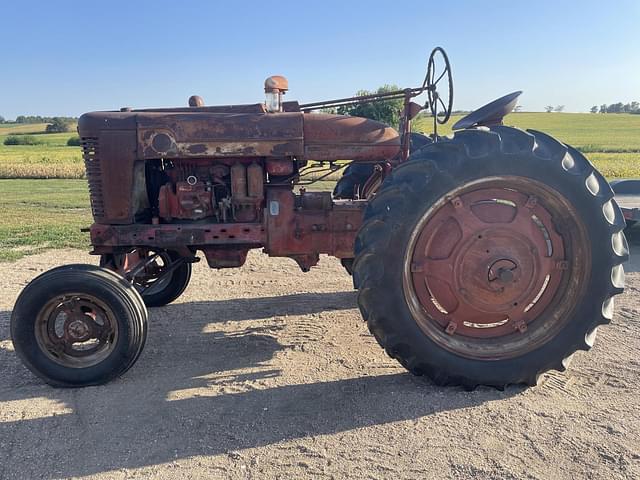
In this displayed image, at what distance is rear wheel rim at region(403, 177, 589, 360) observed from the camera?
3164mm

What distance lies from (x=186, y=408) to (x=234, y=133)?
1.89 metres

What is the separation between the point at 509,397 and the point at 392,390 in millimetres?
701

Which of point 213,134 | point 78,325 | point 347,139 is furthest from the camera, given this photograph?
point 347,139

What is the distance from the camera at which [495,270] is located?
317 centimetres

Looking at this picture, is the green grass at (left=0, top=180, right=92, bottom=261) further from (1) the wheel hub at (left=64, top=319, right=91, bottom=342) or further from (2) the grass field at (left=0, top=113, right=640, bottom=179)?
(2) the grass field at (left=0, top=113, right=640, bottom=179)

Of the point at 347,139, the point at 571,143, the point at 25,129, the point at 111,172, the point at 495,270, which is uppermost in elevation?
the point at 25,129

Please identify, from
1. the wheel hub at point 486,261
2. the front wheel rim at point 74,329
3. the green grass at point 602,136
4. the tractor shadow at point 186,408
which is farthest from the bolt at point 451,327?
the green grass at point 602,136

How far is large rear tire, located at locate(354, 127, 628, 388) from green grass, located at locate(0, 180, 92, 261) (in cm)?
578

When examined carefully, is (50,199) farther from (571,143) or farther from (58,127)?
(58,127)

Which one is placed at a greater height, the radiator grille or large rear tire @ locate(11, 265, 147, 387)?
the radiator grille

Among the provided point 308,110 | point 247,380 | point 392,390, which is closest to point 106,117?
point 308,110

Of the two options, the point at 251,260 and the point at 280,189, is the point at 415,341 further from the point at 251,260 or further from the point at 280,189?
the point at 251,260

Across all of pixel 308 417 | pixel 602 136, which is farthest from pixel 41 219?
pixel 602 136

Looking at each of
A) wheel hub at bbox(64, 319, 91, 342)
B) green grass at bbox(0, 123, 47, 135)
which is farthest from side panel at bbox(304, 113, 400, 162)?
green grass at bbox(0, 123, 47, 135)
